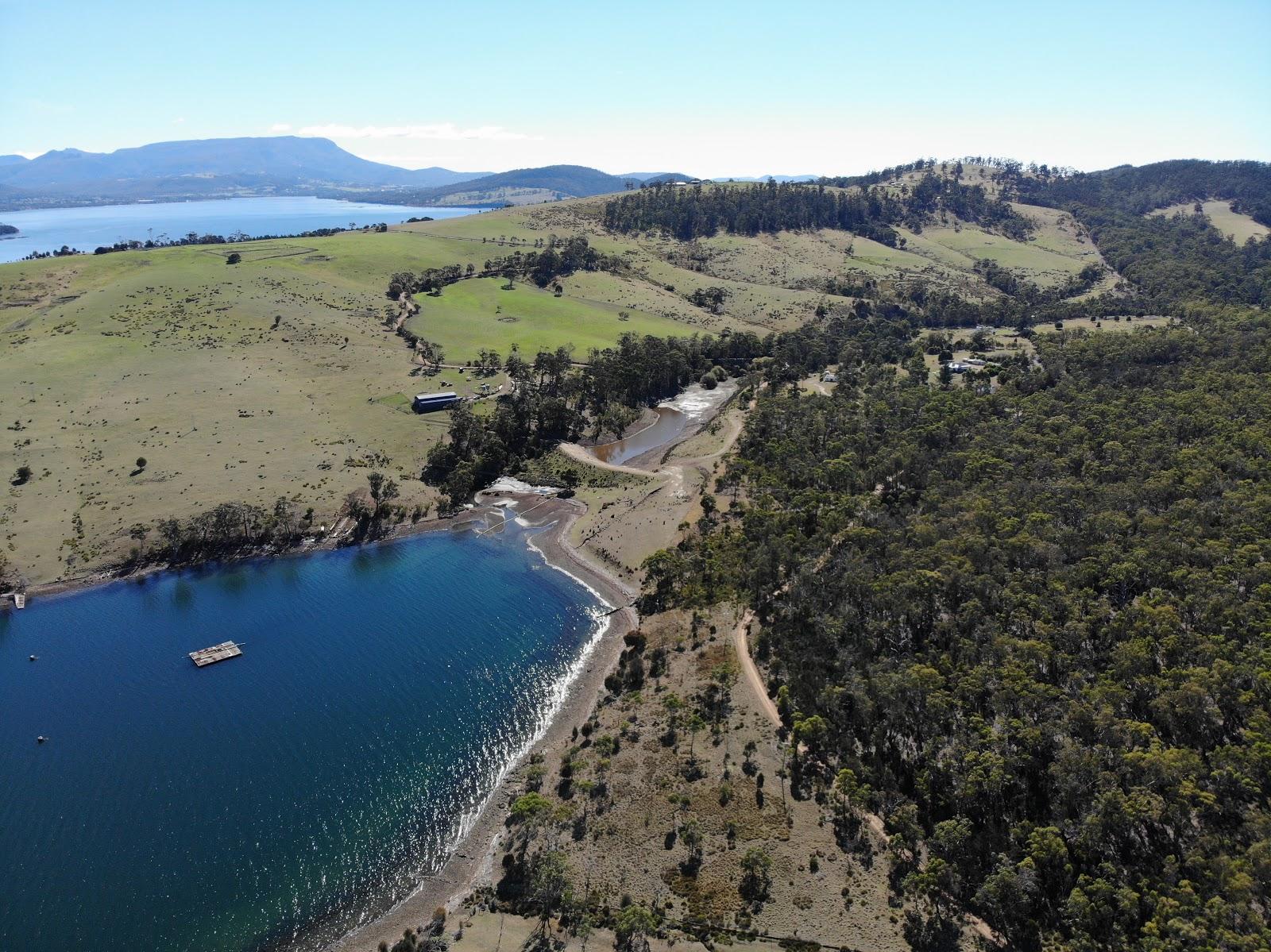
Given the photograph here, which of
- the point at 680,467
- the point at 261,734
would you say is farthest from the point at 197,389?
the point at 261,734

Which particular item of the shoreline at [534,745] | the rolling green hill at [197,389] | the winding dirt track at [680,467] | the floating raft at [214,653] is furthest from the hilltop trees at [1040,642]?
the rolling green hill at [197,389]

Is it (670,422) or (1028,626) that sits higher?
(1028,626)

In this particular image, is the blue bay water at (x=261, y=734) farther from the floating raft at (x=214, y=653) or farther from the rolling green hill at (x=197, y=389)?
the rolling green hill at (x=197, y=389)

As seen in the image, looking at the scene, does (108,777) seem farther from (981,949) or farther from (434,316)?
(434,316)

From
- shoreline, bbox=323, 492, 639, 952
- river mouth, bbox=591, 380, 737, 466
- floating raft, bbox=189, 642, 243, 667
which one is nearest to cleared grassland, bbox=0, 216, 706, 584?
shoreline, bbox=323, 492, 639, 952

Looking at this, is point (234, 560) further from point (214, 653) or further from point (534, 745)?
point (534, 745)
